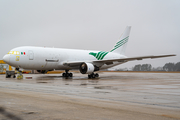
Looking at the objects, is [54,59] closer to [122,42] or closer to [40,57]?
[40,57]

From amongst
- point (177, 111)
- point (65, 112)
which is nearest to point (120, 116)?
point (65, 112)

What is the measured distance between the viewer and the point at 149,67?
165 metres

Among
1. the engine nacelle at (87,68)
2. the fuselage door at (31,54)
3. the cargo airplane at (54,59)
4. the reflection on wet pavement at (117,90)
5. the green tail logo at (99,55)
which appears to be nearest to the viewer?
the reflection on wet pavement at (117,90)

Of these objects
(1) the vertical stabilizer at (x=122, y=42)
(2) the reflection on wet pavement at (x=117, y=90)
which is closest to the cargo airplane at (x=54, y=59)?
(1) the vertical stabilizer at (x=122, y=42)

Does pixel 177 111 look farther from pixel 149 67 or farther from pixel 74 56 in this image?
pixel 149 67

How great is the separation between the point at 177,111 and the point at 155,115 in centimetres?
97

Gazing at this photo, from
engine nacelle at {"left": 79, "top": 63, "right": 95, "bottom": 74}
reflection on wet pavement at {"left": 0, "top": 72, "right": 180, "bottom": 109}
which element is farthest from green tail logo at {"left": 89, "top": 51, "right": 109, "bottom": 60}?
reflection on wet pavement at {"left": 0, "top": 72, "right": 180, "bottom": 109}

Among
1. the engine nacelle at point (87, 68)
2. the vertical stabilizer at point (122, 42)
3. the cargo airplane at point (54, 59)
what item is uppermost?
the vertical stabilizer at point (122, 42)

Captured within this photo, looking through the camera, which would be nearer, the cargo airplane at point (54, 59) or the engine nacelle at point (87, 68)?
the cargo airplane at point (54, 59)

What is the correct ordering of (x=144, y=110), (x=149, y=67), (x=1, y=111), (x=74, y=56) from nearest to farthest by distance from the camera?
(x=1, y=111)
(x=144, y=110)
(x=74, y=56)
(x=149, y=67)

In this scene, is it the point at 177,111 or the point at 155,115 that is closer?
the point at 155,115

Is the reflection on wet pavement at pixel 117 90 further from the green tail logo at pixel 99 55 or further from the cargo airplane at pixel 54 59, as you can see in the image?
the green tail logo at pixel 99 55

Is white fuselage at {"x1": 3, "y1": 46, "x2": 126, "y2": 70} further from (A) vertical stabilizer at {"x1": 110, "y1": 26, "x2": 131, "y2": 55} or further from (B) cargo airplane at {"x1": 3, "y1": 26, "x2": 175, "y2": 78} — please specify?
(A) vertical stabilizer at {"x1": 110, "y1": 26, "x2": 131, "y2": 55}

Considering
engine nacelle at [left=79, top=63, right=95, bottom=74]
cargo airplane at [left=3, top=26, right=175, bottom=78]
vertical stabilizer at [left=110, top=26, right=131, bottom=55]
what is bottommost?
engine nacelle at [left=79, top=63, right=95, bottom=74]
